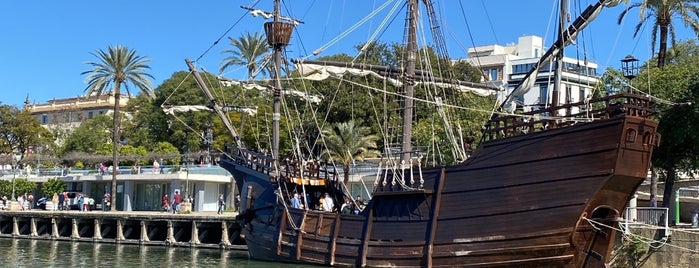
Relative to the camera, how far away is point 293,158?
31719mm

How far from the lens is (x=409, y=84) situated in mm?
26656

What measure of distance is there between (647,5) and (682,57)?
2474 centimetres

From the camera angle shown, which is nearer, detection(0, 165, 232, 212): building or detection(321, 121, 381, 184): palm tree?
detection(321, 121, 381, 184): palm tree

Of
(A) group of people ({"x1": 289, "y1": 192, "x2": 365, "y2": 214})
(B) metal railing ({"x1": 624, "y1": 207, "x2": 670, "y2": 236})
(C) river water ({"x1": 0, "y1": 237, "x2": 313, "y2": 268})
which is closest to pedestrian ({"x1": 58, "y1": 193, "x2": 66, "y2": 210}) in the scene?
(C) river water ({"x1": 0, "y1": 237, "x2": 313, "y2": 268})

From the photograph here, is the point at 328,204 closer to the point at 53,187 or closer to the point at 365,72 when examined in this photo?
the point at 365,72

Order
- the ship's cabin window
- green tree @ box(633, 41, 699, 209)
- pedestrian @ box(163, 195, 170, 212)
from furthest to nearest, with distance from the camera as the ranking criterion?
1. pedestrian @ box(163, 195, 170, 212)
2. green tree @ box(633, 41, 699, 209)
3. the ship's cabin window

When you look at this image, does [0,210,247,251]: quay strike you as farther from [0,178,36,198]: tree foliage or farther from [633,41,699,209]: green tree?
[633,41,699,209]: green tree

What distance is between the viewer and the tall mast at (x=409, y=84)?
25.7 meters

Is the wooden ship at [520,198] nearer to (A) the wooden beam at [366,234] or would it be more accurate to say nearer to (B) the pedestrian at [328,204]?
(A) the wooden beam at [366,234]

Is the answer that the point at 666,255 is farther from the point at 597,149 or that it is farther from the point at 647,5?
the point at 647,5

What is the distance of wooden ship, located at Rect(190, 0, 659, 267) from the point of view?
19906mm

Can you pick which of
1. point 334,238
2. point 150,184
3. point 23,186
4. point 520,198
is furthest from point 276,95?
point 23,186

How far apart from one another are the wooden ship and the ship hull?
1.0 inches

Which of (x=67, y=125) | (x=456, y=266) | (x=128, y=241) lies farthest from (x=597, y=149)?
(x=67, y=125)
